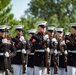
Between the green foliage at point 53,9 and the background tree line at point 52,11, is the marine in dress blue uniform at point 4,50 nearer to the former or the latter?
the background tree line at point 52,11

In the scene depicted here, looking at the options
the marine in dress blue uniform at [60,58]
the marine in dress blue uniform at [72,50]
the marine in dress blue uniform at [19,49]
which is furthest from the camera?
the marine in dress blue uniform at [60,58]

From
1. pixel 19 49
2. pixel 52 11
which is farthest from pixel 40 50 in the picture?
pixel 52 11

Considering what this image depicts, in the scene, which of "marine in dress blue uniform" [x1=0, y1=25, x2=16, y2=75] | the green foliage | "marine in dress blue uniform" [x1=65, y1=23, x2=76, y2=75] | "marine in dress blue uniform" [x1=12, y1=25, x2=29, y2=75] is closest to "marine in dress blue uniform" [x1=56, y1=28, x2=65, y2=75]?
"marine in dress blue uniform" [x1=12, y1=25, x2=29, y2=75]

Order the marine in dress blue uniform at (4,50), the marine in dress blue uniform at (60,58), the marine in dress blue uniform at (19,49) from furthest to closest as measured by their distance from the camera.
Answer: the marine in dress blue uniform at (60,58) → the marine in dress blue uniform at (19,49) → the marine in dress blue uniform at (4,50)

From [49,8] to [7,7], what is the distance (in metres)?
12.6

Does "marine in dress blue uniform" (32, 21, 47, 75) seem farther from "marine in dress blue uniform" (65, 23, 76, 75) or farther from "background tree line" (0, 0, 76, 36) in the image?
Result: "background tree line" (0, 0, 76, 36)

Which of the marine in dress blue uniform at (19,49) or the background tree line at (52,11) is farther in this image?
the background tree line at (52,11)

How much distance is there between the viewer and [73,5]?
2103 inches

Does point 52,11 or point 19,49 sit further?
point 52,11

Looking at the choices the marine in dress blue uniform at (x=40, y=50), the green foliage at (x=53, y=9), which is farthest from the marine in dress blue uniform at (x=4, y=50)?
the green foliage at (x=53, y=9)

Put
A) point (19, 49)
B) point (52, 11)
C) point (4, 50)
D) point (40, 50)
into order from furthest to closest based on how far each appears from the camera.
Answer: point (52, 11), point (19, 49), point (40, 50), point (4, 50)

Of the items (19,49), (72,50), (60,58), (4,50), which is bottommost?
(60,58)

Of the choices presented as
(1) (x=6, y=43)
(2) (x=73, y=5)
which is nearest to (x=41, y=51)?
(1) (x=6, y=43)

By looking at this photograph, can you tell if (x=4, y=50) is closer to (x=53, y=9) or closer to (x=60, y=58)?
(x=60, y=58)
